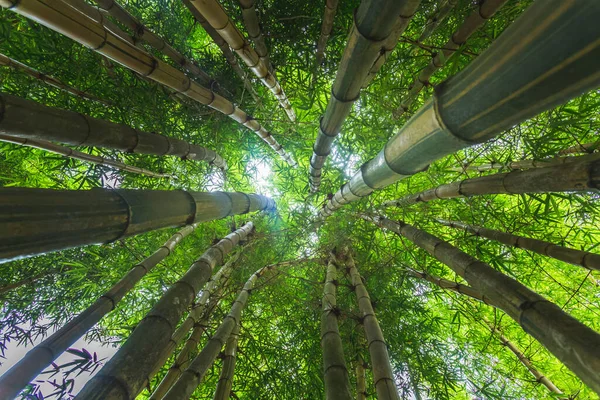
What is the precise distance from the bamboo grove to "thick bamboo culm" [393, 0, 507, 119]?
0.04ft

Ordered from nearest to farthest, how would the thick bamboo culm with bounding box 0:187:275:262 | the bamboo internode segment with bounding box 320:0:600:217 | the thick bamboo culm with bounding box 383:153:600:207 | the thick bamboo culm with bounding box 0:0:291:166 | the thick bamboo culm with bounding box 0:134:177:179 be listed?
the bamboo internode segment with bounding box 320:0:600:217
the thick bamboo culm with bounding box 0:187:275:262
the thick bamboo culm with bounding box 383:153:600:207
the thick bamboo culm with bounding box 0:0:291:166
the thick bamboo culm with bounding box 0:134:177:179

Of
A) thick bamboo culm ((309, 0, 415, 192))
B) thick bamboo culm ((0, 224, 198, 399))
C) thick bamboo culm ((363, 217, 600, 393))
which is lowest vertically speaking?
thick bamboo culm ((363, 217, 600, 393))

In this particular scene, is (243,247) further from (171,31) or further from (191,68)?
(171,31)

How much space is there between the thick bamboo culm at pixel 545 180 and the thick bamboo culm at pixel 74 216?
1.55 meters

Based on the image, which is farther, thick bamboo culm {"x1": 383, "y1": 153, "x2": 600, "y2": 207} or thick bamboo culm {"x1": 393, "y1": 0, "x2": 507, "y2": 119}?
thick bamboo culm {"x1": 393, "y1": 0, "x2": 507, "y2": 119}

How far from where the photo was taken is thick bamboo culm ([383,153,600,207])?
1.01 meters

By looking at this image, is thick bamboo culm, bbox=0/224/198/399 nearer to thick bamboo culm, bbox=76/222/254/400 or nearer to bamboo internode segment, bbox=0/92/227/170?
thick bamboo culm, bbox=76/222/254/400

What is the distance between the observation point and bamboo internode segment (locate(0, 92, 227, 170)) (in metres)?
1.22

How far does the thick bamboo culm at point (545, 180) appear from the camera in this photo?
1009mm

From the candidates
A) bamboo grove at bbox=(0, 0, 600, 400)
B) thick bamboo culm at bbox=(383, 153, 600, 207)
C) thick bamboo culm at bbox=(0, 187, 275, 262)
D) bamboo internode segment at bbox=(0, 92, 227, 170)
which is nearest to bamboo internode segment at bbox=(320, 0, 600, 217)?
bamboo grove at bbox=(0, 0, 600, 400)

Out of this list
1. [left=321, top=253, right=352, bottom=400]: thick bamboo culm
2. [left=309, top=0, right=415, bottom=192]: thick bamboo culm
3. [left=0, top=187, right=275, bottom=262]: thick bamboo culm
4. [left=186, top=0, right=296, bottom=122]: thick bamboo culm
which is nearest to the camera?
[left=0, top=187, right=275, bottom=262]: thick bamboo culm

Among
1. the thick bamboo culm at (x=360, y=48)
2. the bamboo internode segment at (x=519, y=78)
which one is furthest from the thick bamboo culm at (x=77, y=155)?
the bamboo internode segment at (x=519, y=78)

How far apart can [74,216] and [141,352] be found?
63cm

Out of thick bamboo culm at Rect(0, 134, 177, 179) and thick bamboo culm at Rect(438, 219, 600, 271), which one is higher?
thick bamboo culm at Rect(0, 134, 177, 179)
